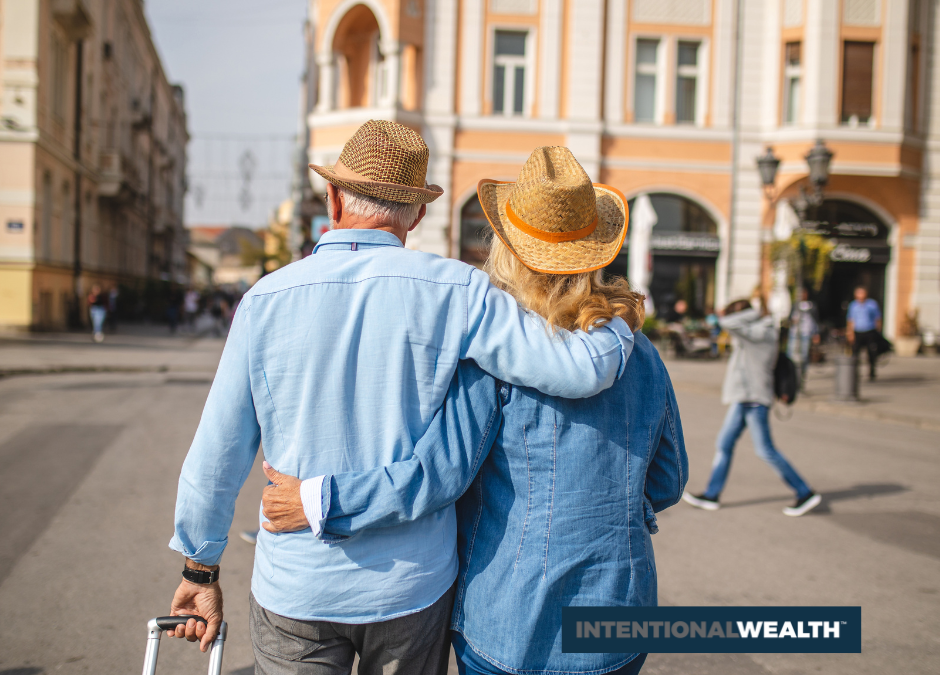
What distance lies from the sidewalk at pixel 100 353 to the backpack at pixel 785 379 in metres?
11.5

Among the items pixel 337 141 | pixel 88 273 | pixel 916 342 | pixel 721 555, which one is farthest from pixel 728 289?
pixel 88 273

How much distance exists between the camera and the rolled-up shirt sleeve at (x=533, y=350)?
159 centimetres

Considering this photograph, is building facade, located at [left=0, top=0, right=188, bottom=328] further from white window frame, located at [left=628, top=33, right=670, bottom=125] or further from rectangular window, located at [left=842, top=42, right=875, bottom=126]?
rectangular window, located at [left=842, top=42, right=875, bottom=126]

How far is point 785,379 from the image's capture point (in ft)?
20.4

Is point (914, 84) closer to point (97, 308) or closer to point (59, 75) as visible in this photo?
point (97, 308)

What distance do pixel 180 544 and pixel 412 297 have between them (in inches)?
31.8

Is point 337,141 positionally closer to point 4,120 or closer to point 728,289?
point 4,120

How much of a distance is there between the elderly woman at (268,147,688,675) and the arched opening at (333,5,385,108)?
68.2 feet

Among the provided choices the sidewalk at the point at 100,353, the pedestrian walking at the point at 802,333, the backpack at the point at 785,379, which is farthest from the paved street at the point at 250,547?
the sidewalk at the point at 100,353

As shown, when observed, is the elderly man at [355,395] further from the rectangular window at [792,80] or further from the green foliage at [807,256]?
the rectangular window at [792,80]

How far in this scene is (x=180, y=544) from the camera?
5.76 ft

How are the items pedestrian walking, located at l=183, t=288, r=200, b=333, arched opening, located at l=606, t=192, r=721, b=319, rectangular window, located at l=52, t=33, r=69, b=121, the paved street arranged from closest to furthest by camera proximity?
the paved street
arched opening, located at l=606, t=192, r=721, b=319
rectangular window, located at l=52, t=33, r=69, b=121
pedestrian walking, located at l=183, t=288, r=200, b=333

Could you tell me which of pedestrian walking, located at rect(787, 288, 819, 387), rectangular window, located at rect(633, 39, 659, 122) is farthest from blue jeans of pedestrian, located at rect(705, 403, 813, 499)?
rectangular window, located at rect(633, 39, 659, 122)

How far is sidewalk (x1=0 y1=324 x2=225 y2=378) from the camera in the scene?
13852mm
